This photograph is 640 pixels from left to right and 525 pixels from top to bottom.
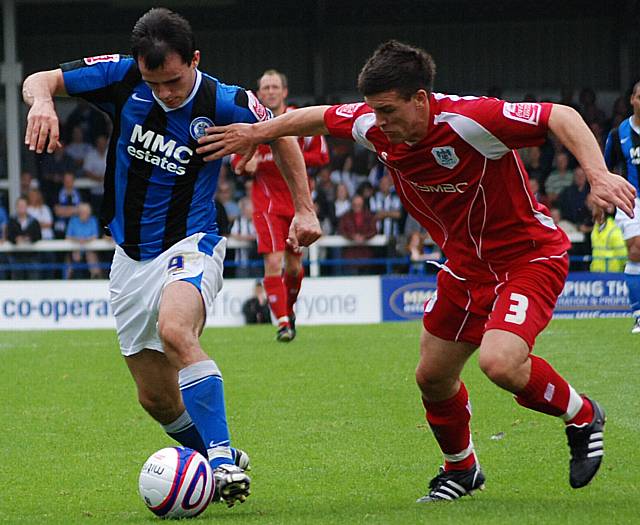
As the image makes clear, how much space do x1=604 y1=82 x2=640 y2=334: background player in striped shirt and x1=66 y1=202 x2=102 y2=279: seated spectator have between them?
1018cm

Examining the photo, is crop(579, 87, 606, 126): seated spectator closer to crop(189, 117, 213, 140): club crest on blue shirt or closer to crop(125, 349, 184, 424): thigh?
crop(189, 117, 213, 140): club crest on blue shirt

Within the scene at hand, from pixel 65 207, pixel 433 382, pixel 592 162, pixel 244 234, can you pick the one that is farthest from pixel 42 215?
pixel 592 162

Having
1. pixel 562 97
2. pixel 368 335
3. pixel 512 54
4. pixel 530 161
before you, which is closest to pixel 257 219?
pixel 368 335

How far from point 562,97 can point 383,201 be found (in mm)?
5751

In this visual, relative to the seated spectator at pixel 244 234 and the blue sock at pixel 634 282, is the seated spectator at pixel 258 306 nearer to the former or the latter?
the seated spectator at pixel 244 234

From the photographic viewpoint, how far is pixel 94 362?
11.8 metres

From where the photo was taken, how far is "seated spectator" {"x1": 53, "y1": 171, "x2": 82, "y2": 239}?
21.1 meters

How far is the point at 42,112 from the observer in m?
5.48

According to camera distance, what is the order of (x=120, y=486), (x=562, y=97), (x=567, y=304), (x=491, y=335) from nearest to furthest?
1. (x=491, y=335)
2. (x=120, y=486)
3. (x=567, y=304)
4. (x=562, y=97)

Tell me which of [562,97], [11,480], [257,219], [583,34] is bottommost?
[11,480]

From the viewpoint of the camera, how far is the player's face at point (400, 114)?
520 cm

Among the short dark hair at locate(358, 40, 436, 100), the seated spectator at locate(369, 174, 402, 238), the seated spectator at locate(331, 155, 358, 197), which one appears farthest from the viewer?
the seated spectator at locate(331, 155, 358, 197)

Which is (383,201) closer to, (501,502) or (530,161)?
(530,161)

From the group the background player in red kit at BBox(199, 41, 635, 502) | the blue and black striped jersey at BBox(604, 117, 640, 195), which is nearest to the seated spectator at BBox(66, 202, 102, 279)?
the blue and black striped jersey at BBox(604, 117, 640, 195)
